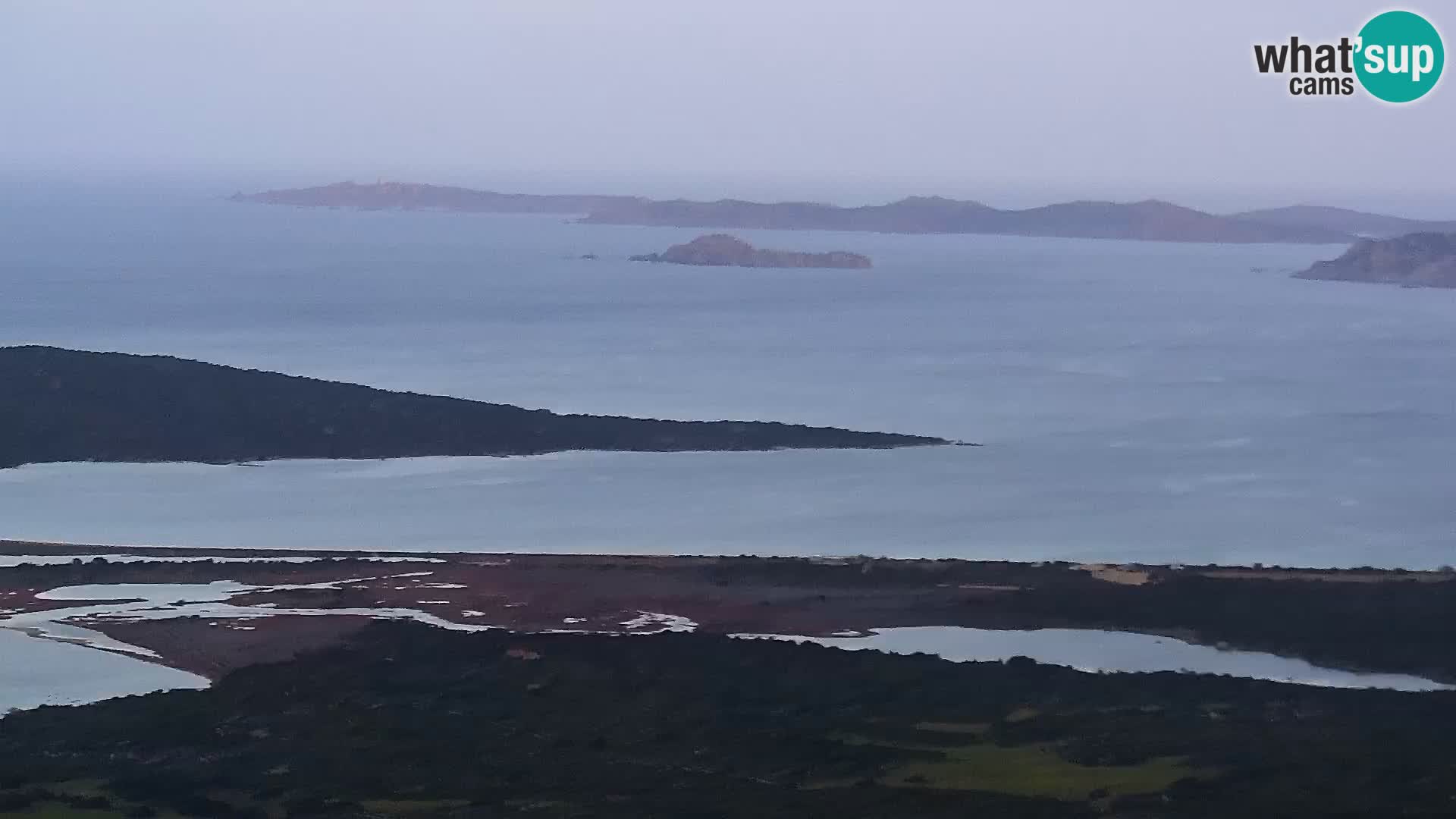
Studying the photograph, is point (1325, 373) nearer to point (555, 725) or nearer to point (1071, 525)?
point (1071, 525)

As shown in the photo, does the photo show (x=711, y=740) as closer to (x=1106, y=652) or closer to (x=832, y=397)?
(x=1106, y=652)

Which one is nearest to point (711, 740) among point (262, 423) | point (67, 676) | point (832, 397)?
point (67, 676)

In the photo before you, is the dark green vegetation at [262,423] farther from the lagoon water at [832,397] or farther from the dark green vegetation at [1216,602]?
the dark green vegetation at [1216,602]

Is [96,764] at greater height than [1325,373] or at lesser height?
lesser

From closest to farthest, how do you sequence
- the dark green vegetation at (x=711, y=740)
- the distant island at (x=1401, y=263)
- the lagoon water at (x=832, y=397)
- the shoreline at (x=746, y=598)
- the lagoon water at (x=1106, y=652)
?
the dark green vegetation at (x=711, y=740)
the lagoon water at (x=1106, y=652)
the shoreline at (x=746, y=598)
the lagoon water at (x=832, y=397)
the distant island at (x=1401, y=263)

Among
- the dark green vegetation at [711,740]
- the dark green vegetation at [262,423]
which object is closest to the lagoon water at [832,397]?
the dark green vegetation at [262,423]

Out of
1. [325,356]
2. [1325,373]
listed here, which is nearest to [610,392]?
[325,356]
